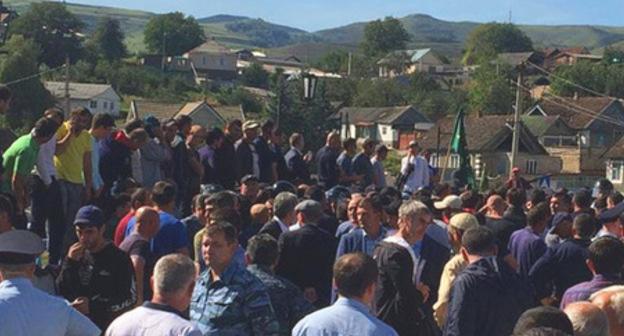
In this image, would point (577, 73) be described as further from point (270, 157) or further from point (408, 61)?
point (270, 157)

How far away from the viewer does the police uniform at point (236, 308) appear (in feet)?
23.1

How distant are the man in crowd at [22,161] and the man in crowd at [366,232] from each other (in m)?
3.84

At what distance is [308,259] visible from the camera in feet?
31.5

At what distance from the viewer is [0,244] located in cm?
638

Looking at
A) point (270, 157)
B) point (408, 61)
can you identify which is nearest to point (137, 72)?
point (408, 61)

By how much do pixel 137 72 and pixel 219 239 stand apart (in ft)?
371

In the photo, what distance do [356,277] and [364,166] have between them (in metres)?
10.5

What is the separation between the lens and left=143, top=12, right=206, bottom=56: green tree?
169750 millimetres

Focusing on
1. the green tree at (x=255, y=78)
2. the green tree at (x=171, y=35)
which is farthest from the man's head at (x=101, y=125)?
the green tree at (x=171, y=35)

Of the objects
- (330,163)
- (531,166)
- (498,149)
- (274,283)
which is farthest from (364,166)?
(498,149)

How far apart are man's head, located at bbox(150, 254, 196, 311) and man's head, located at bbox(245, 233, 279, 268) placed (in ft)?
4.75

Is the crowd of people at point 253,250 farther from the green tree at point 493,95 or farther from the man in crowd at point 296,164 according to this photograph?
the green tree at point 493,95

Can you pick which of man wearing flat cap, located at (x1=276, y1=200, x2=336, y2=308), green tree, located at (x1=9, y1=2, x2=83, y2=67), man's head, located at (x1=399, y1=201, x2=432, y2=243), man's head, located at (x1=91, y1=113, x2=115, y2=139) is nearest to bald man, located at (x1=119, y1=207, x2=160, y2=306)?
man wearing flat cap, located at (x1=276, y1=200, x2=336, y2=308)

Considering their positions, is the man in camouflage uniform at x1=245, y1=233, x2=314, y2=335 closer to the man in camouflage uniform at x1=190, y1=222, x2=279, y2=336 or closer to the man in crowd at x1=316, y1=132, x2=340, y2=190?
the man in camouflage uniform at x1=190, y1=222, x2=279, y2=336
